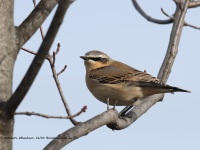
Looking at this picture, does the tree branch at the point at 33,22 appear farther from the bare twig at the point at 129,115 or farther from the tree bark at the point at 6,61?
the bare twig at the point at 129,115

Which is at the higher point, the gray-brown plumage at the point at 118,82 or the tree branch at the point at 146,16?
the tree branch at the point at 146,16

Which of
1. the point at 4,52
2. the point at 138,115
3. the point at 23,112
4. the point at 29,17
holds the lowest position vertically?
the point at 138,115

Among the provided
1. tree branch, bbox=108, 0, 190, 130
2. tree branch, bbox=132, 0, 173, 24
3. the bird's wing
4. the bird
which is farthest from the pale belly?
tree branch, bbox=132, 0, 173, 24

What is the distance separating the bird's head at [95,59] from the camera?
8.98 meters

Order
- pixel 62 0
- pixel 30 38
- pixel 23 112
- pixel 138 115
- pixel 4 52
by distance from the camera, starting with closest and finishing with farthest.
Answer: pixel 62 0
pixel 23 112
pixel 4 52
pixel 30 38
pixel 138 115

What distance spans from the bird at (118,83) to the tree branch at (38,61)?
387cm

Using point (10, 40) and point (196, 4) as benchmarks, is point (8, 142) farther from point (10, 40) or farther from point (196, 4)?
point (196, 4)

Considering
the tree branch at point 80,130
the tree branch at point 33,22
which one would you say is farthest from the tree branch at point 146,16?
the tree branch at point 33,22

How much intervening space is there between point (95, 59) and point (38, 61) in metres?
5.92

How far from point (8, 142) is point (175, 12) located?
4524mm

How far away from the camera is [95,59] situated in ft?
29.8

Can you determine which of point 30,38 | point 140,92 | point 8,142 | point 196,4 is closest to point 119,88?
point 140,92

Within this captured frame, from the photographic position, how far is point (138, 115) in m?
6.29

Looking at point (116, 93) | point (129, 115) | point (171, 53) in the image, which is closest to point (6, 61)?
point (129, 115)
